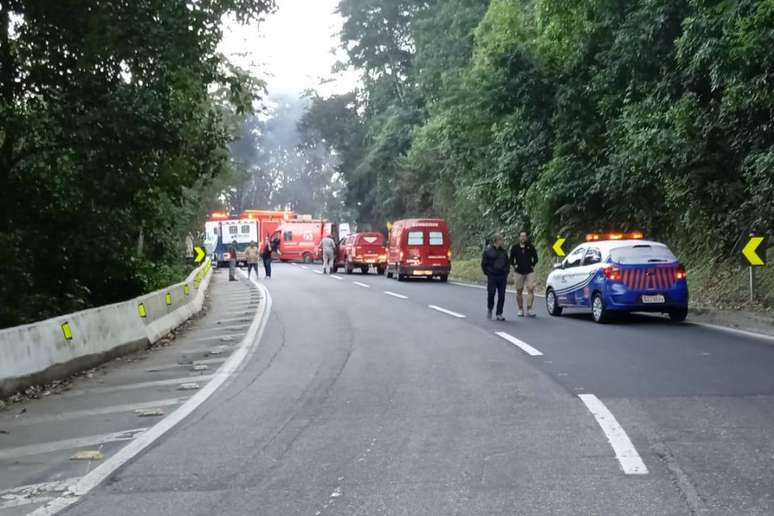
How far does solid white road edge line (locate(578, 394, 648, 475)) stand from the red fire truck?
172 feet

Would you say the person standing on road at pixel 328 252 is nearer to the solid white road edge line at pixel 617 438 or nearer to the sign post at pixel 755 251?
the sign post at pixel 755 251

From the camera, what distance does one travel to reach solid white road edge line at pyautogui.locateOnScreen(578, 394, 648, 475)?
628 centimetres

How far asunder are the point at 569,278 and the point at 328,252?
2477 cm

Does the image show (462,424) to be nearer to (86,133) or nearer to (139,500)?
(139,500)

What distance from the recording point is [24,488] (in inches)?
247

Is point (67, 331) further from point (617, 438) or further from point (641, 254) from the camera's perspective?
point (641, 254)

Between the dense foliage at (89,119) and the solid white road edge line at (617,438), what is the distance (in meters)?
9.00

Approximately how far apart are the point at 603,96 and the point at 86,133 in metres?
15.8

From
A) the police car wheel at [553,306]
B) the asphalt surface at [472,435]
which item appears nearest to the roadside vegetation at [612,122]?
the police car wheel at [553,306]

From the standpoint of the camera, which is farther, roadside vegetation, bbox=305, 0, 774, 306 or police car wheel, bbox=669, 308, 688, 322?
roadside vegetation, bbox=305, 0, 774, 306

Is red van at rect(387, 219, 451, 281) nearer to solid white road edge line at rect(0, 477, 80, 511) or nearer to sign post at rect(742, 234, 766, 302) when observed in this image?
sign post at rect(742, 234, 766, 302)

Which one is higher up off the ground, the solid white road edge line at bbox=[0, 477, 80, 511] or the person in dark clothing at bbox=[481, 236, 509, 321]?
the person in dark clothing at bbox=[481, 236, 509, 321]

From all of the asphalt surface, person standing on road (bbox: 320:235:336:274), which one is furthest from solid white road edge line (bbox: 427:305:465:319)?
person standing on road (bbox: 320:235:336:274)

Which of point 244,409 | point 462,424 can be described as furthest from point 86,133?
point 462,424
